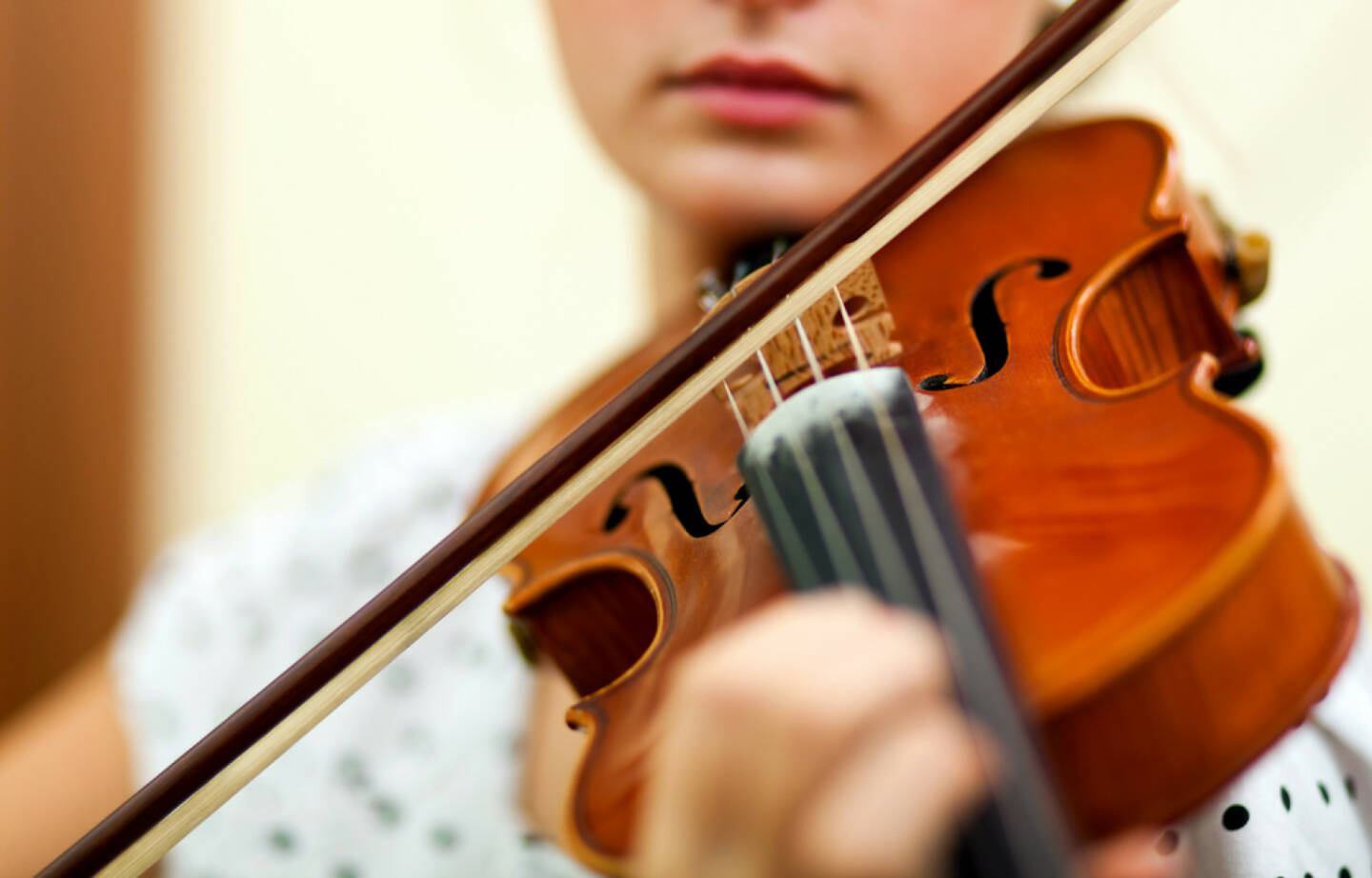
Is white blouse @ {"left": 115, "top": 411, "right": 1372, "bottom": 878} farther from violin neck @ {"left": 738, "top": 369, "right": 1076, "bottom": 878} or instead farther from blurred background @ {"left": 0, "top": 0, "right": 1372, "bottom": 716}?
blurred background @ {"left": 0, "top": 0, "right": 1372, "bottom": 716}

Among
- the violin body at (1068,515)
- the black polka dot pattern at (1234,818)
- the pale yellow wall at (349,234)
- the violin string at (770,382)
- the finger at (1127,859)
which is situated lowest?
the black polka dot pattern at (1234,818)

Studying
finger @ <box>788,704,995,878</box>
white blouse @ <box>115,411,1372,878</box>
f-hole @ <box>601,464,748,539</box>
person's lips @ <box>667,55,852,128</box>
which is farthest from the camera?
white blouse @ <box>115,411,1372,878</box>

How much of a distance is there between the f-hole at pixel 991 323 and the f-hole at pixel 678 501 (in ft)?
0.26

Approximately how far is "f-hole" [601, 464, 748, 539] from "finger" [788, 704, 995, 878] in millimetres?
160

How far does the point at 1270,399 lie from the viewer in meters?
0.72

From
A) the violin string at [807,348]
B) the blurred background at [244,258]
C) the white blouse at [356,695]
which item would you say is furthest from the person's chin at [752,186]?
the blurred background at [244,258]

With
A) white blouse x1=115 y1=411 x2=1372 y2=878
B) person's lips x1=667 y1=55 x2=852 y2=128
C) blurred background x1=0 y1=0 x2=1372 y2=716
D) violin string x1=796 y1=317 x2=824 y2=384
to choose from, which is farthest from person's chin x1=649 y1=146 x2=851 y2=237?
blurred background x1=0 y1=0 x2=1372 y2=716

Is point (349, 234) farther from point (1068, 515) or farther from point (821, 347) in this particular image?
point (1068, 515)

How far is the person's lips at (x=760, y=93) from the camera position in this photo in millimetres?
420

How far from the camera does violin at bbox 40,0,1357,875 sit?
0.19 m

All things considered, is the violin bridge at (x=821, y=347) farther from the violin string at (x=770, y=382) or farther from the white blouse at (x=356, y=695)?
the white blouse at (x=356, y=695)

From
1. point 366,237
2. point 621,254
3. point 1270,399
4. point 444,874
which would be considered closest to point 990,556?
point 444,874

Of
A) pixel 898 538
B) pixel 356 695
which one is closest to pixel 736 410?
pixel 898 538

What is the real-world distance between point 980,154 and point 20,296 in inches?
46.2
